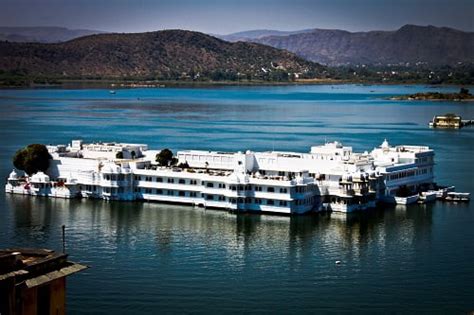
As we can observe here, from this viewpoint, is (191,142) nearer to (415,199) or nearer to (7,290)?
(415,199)

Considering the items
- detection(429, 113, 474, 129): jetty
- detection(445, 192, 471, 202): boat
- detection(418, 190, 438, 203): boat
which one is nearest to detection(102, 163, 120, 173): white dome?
detection(418, 190, 438, 203): boat

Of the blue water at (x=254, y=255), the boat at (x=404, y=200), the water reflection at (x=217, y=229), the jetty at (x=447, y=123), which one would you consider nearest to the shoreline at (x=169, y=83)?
the jetty at (x=447, y=123)

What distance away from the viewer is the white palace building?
24.4 m

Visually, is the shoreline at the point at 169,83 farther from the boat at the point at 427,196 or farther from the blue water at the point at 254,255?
the boat at the point at 427,196

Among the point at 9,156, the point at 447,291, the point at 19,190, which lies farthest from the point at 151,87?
the point at 447,291

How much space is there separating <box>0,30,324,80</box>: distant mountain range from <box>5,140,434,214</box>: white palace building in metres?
125

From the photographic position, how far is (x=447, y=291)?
17141 millimetres

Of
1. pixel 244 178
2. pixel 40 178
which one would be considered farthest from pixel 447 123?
pixel 40 178

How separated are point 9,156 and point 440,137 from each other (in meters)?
23.8

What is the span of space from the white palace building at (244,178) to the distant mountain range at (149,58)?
124595mm

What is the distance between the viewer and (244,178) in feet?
80.1

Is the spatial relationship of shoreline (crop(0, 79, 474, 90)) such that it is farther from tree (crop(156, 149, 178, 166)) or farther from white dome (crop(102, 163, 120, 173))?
white dome (crop(102, 163, 120, 173))

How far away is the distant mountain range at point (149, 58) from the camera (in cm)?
16050

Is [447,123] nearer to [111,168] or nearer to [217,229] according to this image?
[111,168]
